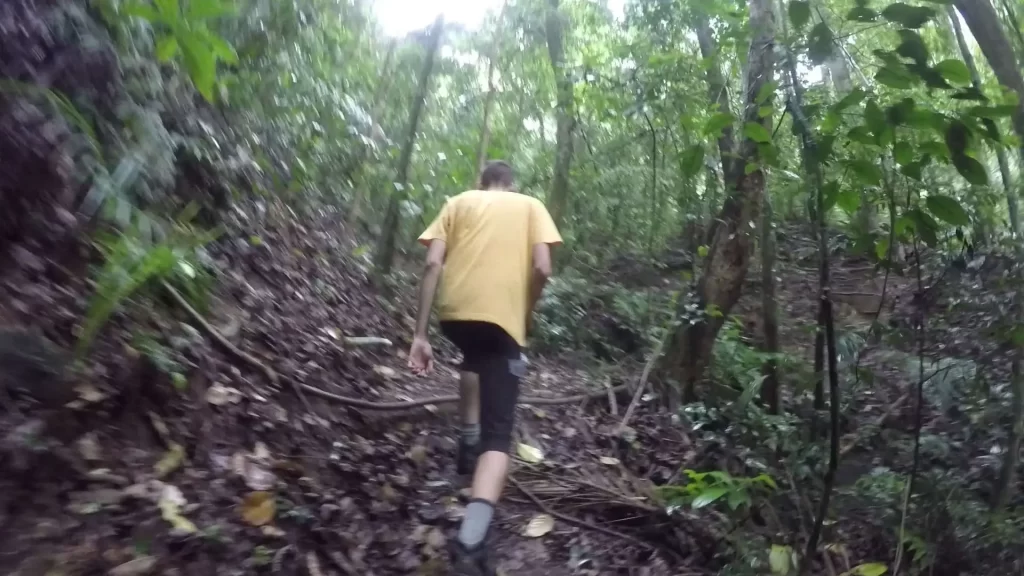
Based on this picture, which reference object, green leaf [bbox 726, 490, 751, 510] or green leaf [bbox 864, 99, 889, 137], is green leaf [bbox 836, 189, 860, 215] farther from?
green leaf [bbox 726, 490, 751, 510]

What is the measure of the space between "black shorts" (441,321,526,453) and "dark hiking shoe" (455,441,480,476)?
1.97 ft

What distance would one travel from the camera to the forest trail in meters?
2.70

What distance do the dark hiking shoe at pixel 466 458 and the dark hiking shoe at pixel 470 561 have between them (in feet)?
2.93

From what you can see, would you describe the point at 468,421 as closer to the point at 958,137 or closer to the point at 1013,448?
the point at 958,137

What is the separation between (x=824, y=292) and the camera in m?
3.43

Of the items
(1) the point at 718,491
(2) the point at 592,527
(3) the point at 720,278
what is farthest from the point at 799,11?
(3) the point at 720,278

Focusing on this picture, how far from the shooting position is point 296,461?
142 inches

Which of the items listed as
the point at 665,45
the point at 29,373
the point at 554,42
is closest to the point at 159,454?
the point at 29,373

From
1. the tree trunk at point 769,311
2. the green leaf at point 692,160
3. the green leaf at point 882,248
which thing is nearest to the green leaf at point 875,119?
the green leaf at point 692,160

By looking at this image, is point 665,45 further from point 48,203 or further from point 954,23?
point 48,203

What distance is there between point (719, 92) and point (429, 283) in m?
3.43

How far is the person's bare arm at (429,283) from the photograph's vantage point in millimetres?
3762

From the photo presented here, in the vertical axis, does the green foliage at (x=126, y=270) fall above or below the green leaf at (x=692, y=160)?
below

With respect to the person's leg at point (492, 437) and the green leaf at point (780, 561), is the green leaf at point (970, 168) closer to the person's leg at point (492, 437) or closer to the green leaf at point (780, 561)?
the person's leg at point (492, 437)
